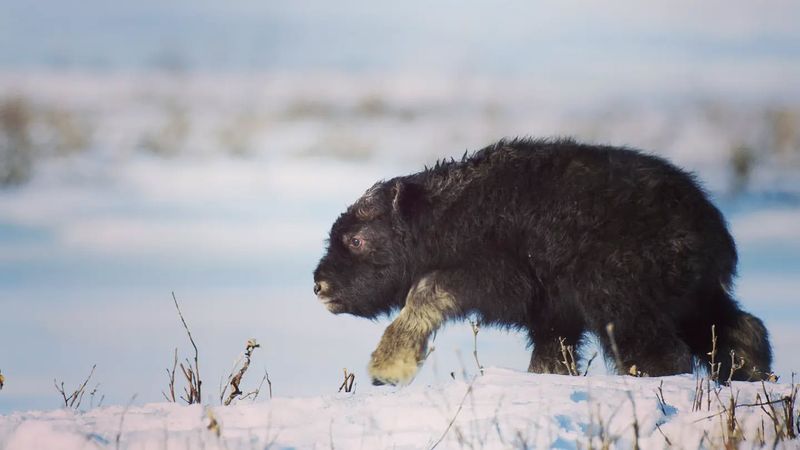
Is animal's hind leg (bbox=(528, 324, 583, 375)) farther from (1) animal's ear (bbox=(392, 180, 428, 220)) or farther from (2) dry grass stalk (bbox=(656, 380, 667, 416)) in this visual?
(2) dry grass stalk (bbox=(656, 380, 667, 416))

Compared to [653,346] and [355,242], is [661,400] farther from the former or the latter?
[355,242]

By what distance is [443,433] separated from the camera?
671cm

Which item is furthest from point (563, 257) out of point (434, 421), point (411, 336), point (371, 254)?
point (434, 421)

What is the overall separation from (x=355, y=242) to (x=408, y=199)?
829 mm

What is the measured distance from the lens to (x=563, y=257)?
9.82m

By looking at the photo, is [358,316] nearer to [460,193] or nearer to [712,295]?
[460,193]

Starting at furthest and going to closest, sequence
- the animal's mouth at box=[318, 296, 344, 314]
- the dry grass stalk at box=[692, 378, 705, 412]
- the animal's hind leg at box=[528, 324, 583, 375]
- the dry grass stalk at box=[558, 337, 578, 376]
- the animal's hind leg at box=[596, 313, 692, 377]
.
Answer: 1. the animal's mouth at box=[318, 296, 344, 314]
2. the animal's hind leg at box=[528, 324, 583, 375]
3. the animal's hind leg at box=[596, 313, 692, 377]
4. the dry grass stalk at box=[558, 337, 578, 376]
5. the dry grass stalk at box=[692, 378, 705, 412]

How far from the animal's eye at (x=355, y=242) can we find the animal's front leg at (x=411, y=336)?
1.24 meters

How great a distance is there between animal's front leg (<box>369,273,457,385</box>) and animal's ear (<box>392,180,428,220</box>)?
3.05ft

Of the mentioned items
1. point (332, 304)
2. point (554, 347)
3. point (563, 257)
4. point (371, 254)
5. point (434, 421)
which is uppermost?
point (371, 254)

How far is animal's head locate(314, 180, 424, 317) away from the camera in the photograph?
36.4 feet

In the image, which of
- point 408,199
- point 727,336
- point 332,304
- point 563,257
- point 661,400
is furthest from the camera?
point 332,304

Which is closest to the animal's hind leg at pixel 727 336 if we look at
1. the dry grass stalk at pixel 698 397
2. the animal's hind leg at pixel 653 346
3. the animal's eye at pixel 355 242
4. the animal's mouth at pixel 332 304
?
the animal's hind leg at pixel 653 346

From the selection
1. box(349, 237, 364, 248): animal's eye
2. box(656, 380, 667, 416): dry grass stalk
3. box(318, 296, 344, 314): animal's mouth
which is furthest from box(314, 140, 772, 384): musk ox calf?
box(656, 380, 667, 416): dry grass stalk
